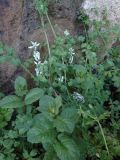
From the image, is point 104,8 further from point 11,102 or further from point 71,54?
point 11,102

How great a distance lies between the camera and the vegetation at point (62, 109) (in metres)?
2.20

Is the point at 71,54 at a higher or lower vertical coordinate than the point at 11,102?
higher

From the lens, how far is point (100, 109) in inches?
96.4

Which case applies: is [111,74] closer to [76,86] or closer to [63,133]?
[76,86]

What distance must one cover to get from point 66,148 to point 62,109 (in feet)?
0.84

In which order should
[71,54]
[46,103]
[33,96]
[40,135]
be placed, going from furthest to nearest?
[71,54]
[33,96]
[46,103]
[40,135]

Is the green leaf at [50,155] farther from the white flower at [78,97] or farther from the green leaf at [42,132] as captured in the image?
the white flower at [78,97]

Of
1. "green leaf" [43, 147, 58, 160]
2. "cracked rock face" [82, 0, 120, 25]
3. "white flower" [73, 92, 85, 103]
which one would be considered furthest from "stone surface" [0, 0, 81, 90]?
"green leaf" [43, 147, 58, 160]

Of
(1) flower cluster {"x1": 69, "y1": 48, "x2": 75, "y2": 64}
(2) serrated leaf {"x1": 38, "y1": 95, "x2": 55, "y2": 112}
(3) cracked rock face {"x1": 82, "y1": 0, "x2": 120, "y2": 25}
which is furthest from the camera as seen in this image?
(3) cracked rock face {"x1": 82, "y1": 0, "x2": 120, "y2": 25}

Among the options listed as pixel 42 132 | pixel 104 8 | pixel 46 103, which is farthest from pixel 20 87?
pixel 104 8

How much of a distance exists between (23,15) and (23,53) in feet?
0.84

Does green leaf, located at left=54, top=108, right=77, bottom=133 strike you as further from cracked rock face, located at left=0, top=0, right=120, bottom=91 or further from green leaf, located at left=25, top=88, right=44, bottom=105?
cracked rock face, located at left=0, top=0, right=120, bottom=91

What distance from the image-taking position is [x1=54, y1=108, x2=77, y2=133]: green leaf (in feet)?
7.09

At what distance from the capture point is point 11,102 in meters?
2.45
